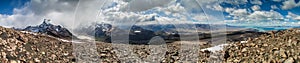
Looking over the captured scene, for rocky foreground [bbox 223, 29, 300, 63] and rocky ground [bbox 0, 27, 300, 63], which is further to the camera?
rocky ground [bbox 0, 27, 300, 63]

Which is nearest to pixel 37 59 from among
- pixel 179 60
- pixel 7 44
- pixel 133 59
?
pixel 7 44

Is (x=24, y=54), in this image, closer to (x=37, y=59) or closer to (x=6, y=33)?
(x=37, y=59)

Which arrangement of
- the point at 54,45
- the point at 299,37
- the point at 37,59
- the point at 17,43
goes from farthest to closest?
the point at 54,45
the point at 17,43
the point at 37,59
the point at 299,37

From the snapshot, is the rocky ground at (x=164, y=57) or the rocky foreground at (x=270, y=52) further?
the rocky ground at (x=164, y=57)

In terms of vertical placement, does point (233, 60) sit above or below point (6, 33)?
below

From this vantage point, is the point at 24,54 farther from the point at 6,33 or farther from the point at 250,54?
the point at 250,54

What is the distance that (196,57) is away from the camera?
87.2 feet

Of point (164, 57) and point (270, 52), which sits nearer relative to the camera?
point (270, 52)

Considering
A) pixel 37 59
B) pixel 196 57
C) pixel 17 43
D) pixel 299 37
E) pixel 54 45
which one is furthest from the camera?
pixel 54 45

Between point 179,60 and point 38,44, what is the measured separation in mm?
9933

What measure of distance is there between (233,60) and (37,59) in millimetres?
11396

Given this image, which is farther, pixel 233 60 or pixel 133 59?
pixel 133 59

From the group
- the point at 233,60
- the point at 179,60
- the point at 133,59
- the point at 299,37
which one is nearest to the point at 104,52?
the point at 133,59

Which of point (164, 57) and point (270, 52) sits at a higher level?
point (270, 52)
